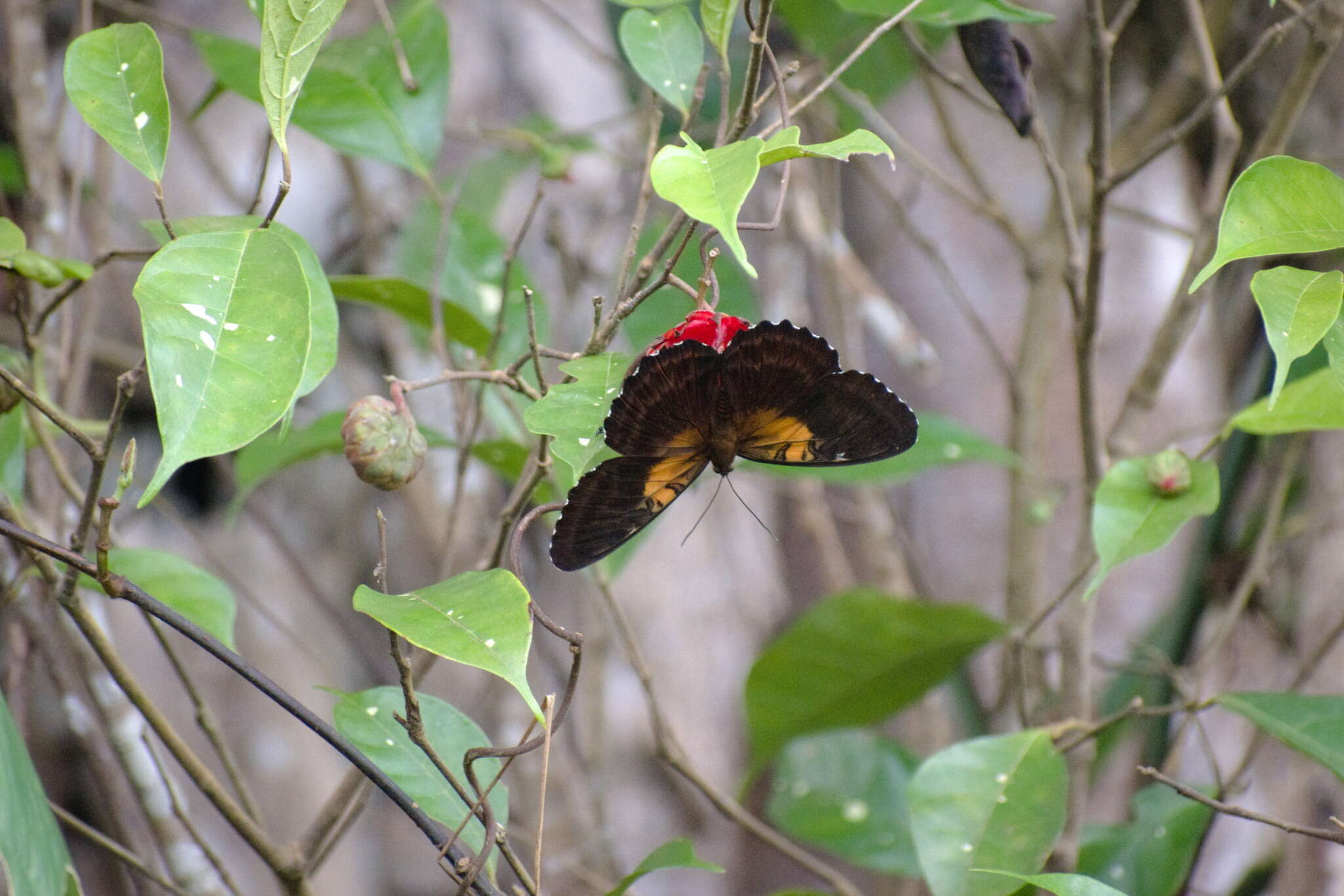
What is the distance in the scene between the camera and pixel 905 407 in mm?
522

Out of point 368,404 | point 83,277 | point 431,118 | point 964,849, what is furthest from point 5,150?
point 964,849

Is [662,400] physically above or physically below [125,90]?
below

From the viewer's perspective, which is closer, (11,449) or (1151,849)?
(11,449)

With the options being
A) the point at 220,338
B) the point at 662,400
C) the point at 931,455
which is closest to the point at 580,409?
→ the point at 662,400

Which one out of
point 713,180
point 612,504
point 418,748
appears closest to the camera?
point 713,180

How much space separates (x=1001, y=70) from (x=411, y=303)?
0.45 m

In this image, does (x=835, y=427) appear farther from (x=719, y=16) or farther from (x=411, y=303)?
(x=411, y=303)

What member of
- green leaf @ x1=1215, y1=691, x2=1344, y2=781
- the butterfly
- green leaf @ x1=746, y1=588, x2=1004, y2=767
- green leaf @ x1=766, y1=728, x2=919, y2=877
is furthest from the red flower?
green leaf @ x1=766, y1=728, x2=919, y2=877

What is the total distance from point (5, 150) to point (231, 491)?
0.53m

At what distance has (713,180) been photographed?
0.42 metres

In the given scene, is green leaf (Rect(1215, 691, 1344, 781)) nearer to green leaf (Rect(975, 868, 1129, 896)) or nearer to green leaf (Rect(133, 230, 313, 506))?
green leaf (Rect(975, 868, 1129, 896))

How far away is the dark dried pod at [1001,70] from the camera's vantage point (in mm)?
727

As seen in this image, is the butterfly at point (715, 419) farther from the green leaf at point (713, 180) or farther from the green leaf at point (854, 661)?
the green leaf at point (854, 661)

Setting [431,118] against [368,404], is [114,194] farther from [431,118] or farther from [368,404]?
[368,404]
